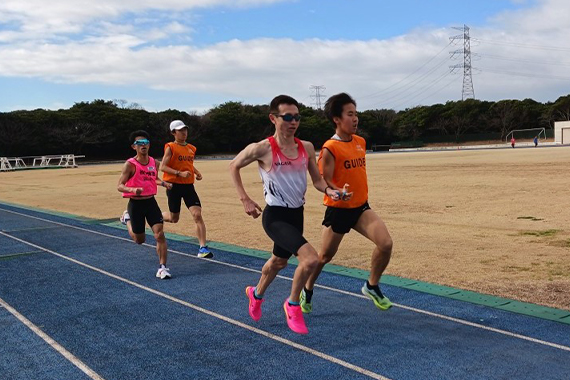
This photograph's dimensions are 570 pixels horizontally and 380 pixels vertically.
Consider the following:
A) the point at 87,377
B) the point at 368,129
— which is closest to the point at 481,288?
the point at 87,377

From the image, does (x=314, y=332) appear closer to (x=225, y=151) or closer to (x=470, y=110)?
(x=225, y=151)

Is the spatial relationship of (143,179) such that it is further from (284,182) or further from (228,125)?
(228,125)

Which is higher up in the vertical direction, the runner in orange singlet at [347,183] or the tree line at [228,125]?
the tree line at [228,125]

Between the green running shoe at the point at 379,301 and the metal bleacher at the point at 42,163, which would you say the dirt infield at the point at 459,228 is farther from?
the metal bleacher at the point at 42,163

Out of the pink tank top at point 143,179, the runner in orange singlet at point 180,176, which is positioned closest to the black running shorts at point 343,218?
the pink tank top at point 143,179

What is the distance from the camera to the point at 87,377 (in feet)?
13.2

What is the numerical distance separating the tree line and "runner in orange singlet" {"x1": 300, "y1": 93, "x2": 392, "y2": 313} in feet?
234

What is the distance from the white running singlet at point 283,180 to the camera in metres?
4.74

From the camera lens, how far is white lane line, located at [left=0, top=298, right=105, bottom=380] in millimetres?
4113

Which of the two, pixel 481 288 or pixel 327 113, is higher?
pixel 327 113

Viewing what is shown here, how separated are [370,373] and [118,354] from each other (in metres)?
2.07

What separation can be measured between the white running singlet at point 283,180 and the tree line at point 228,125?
7137 centimetres

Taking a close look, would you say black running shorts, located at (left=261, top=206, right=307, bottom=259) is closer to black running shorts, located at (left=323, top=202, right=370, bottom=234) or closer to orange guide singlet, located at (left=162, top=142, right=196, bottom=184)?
black running shorts, located at (left=323, top=202, right=370, bottom=234)

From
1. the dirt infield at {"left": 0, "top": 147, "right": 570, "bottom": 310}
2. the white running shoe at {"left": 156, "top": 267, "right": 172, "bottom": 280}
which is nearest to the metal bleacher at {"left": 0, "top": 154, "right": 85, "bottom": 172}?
the dirt infield at {"left": 0, "top": 147, "right": 570, "bottom": 310}
